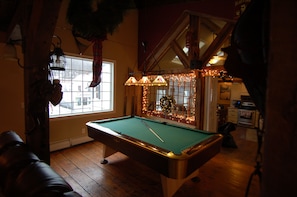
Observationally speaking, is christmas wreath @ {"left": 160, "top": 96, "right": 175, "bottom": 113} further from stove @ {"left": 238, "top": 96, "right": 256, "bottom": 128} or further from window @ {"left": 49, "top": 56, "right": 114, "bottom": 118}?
stove @ {"left": 238, "top": 96, "right": 256, "bottom": 128}

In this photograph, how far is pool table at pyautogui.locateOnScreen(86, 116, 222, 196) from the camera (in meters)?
1.88

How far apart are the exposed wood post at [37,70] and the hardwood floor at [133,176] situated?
945 millimetres

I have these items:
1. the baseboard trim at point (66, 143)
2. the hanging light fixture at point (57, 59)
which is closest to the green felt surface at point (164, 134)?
the hanging light fixture at point (57, 59)

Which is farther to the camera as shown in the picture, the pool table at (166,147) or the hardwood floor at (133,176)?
the hardwood floor at (133,176)

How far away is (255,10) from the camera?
66 centimetres

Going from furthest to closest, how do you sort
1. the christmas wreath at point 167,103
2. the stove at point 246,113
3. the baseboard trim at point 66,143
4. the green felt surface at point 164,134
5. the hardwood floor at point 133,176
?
the stove at point 246,113 → the christmas wreath at point 167,103 → the baseboard trim at point 66,143 → the hardwood floor at point 133,176 → the green felt surface at point 164,134

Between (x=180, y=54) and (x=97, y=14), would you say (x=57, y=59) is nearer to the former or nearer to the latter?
(x=97, y=14)

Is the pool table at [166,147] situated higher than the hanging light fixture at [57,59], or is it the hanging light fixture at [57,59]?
the hanging light fixture at [57,59]

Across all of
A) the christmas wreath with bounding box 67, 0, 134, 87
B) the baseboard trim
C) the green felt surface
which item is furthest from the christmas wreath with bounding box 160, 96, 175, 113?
the christmas wreath with bounding box 67, 0, 134, 87

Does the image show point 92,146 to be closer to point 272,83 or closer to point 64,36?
point 64,36

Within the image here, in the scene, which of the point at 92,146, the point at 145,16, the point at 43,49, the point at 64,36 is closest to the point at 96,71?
the point at 43,49

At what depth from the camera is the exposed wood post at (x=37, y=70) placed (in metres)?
1.66

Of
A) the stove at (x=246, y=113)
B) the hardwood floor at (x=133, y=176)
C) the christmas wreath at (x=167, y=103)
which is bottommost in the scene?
the hardwood floor at (x=133, y=176)

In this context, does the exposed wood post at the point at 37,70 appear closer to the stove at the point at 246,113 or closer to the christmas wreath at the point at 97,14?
the christmas wreath at the point at 97,14
